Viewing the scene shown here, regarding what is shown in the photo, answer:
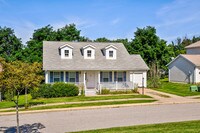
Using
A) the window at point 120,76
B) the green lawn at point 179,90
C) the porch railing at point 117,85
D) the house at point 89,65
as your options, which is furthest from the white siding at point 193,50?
the porch railing at point 117,85

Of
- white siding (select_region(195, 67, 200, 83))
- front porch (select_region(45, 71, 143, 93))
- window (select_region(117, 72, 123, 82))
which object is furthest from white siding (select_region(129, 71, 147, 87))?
white siding (select_region(195, 67, 200, 83))

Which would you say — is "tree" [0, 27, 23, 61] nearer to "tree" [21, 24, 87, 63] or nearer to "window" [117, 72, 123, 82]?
"tree" [21, 24, 87, 63]

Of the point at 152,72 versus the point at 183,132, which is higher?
the point at 152,72

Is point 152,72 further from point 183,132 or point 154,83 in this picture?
point 183,132

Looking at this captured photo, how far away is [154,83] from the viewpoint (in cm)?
3581

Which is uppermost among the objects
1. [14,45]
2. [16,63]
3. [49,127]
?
[14,45]

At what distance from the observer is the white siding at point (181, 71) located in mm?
39969

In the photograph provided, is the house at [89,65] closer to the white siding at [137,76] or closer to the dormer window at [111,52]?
the dormer window at [111,52]

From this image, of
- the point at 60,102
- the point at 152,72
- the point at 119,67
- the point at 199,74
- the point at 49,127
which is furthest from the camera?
the point at 152,72

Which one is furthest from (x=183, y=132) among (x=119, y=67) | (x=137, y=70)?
(x=137, y=70)

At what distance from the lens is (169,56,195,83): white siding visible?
39969 mm

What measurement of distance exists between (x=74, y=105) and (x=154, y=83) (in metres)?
17.5

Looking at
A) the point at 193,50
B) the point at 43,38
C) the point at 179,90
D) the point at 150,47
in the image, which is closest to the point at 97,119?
the point at 179,90

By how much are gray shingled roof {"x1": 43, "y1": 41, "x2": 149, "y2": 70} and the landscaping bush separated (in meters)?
3.43
